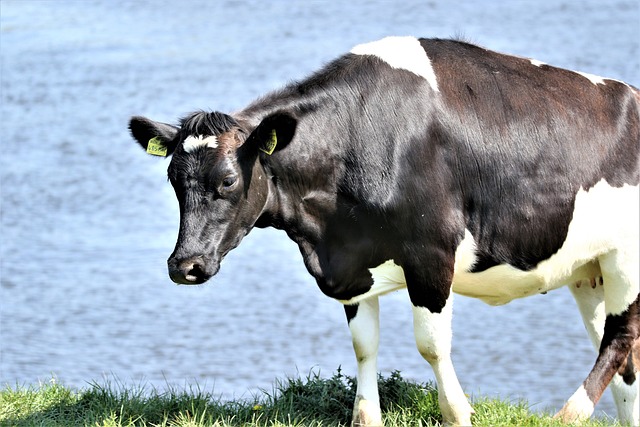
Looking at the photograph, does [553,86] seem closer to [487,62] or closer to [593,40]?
[487,62]

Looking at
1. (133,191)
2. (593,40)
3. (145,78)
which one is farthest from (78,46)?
(593,40)

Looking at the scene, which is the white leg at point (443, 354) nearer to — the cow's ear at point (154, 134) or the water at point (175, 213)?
the cow's ear at point (154, 134)

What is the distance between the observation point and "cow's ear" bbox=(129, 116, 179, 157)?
25.7ft

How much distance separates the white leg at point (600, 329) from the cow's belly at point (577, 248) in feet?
1.90

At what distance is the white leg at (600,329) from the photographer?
9.14 metres

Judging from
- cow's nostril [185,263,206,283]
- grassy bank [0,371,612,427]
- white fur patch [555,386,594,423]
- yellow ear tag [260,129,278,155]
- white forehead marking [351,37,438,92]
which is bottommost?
grassy bank [0,371,612,427]

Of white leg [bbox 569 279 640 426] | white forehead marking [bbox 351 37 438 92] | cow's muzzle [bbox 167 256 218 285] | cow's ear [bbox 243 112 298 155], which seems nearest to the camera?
cow's muzzle [bbox 167 256 218 285]

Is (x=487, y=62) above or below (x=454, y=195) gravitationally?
above

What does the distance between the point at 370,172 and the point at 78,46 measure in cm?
1745

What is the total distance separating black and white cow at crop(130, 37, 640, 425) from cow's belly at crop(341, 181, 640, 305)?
0.4 inches

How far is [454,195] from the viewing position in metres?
8.00

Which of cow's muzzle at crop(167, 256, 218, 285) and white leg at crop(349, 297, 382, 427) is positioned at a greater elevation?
cow's muzzle at crop(167, 256, 218, 285)

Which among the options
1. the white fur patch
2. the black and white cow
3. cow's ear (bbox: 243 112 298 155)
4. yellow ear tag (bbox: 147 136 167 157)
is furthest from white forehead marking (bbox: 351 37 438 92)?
the white fur patch

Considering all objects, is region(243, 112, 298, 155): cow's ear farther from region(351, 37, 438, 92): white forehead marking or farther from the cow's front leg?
the cow's front leg
